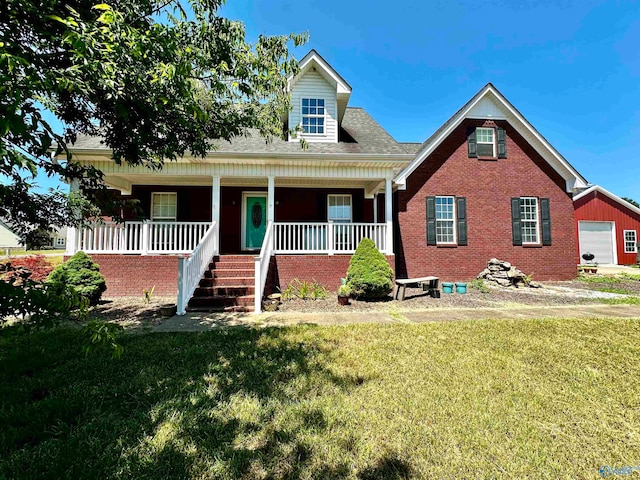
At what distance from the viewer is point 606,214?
19.5 metres

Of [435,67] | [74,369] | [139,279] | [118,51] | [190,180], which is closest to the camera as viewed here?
[118,51]

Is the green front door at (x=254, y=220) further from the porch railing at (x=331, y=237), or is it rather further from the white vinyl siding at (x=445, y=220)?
the white vinyl siding at (x=445, y=220)

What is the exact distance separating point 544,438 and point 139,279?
906 cm

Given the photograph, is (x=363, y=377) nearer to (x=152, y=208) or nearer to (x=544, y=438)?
(x=544, y=438)

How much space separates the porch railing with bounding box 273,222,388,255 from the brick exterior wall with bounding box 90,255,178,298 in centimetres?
314

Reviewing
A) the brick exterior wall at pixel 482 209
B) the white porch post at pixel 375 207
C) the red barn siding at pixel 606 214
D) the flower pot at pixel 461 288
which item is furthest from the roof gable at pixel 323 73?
the red barn siding at pixel 606 214

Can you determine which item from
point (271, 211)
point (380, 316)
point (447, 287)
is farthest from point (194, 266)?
point (447, 287)

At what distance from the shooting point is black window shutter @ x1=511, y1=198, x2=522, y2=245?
11242 mm

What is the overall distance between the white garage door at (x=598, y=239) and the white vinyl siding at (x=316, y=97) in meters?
19.8

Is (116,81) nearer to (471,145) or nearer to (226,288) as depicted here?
(226,288)

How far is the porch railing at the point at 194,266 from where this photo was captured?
6.16 m

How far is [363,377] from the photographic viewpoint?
3193mm

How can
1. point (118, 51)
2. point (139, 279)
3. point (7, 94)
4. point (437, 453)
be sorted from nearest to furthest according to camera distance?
1. point (7, 94)
2. point (437, 453)
3. point (118, 51)
4. point (139, 279)

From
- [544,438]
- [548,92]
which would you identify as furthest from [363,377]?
[548,92]
